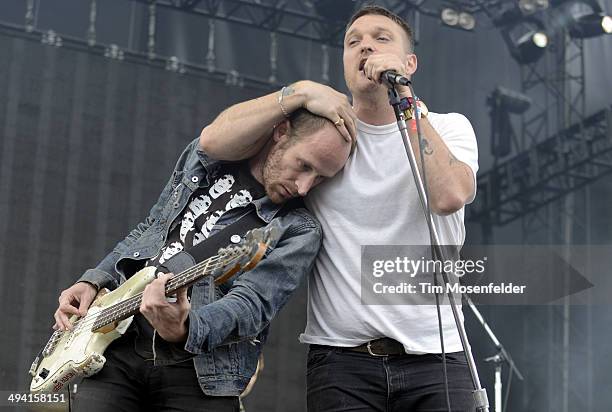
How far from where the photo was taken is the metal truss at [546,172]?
802 centimetres

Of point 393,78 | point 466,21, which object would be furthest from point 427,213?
point 466,21

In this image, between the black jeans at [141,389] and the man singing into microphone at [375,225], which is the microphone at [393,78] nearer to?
the man singing into microphone at [375,225]

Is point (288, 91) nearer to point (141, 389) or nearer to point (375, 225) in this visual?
point (375, 225)

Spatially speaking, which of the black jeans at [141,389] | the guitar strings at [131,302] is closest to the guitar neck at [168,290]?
the guitar strings at [131,302]

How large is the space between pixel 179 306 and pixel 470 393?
794 mm

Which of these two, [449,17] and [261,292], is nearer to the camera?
[261,292]

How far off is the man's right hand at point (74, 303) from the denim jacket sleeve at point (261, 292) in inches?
18.4

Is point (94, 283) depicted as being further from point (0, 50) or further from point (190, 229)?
point (0, 50)

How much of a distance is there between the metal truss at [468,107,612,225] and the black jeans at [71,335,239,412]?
626 centimetres

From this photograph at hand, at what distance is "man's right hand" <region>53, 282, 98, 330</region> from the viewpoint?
8.20 ft

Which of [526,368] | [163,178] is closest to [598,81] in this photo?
[526,368]

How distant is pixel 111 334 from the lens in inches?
92.4

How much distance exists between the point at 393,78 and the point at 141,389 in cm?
103

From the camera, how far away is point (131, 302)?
2.24m
